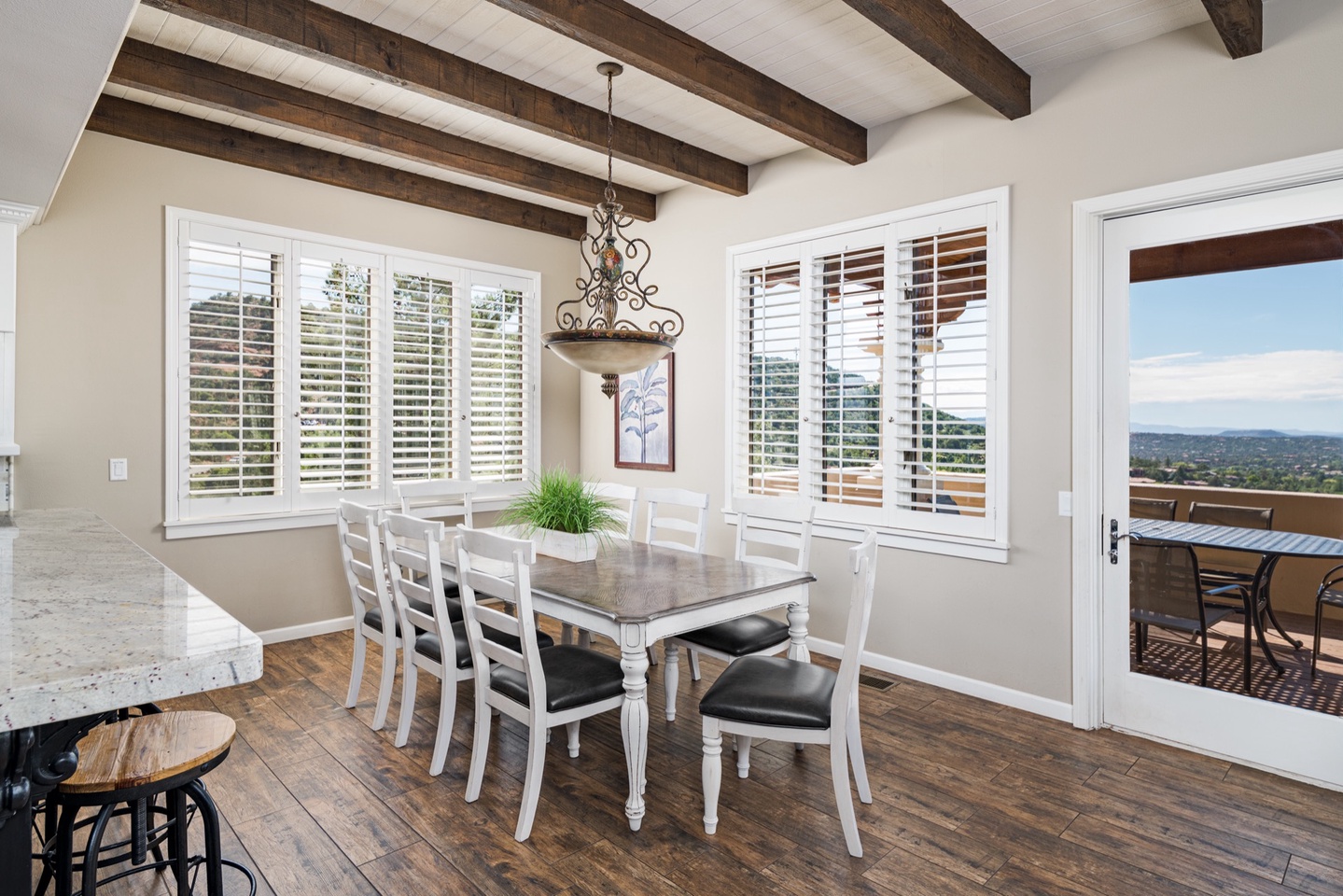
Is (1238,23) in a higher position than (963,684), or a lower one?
higher

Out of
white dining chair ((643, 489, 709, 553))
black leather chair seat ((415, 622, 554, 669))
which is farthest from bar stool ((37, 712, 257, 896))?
white dining chair ((643, 489, 709, 553))

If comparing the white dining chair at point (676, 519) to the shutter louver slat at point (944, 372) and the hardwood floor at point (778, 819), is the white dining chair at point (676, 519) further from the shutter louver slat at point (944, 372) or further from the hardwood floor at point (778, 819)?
the shutter louver slat at point (944, 372)

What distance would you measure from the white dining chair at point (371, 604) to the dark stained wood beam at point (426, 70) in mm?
1804

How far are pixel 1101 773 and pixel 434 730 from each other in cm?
270

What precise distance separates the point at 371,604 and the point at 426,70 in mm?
2365

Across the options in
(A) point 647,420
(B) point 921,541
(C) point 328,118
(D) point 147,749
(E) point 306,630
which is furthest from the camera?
(A) point 647,420

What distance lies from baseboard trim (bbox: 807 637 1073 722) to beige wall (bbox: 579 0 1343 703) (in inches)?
1.4

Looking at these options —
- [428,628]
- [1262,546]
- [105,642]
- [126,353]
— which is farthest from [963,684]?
[126,353]

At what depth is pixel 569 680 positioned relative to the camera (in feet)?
8.43

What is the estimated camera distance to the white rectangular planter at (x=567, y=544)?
322 cm

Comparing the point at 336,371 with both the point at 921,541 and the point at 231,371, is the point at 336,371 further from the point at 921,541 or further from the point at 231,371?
the point at 921,541

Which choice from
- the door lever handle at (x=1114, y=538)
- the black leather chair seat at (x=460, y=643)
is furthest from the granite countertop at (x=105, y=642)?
the door lever handle at (x=1114, y=538)

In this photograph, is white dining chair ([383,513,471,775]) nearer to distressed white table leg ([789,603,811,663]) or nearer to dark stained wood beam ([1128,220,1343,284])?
distressed white table leg ([789,603,811,663])

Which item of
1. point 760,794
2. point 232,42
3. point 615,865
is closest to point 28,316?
point 232,42
